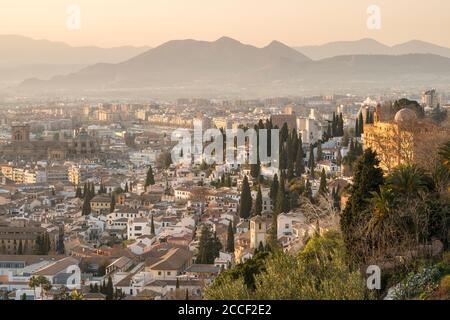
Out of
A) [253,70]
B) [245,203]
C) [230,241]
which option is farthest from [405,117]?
[253,70]

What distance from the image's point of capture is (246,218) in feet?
75.0

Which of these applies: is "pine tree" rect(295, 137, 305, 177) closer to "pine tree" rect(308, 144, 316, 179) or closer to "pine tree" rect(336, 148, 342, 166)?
"pine tree" rect(308, 144, 316, 179)

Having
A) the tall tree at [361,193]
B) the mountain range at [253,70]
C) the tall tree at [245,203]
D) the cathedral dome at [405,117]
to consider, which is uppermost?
the mountain range at [253,70]

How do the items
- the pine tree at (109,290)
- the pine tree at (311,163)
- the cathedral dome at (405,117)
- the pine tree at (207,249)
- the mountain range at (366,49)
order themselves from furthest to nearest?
the mountain range at (366,49)
the pine tree at (311,163)
the pine tree at (207,249)
the cathedral dome at (405,117)
the pine tree at (109,290)

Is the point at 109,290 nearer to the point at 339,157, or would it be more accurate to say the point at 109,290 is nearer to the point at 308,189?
the point at 308,189

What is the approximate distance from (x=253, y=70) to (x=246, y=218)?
109 ft

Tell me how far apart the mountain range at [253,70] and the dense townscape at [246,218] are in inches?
Answer: 176

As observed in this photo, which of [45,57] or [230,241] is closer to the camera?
[230,241]

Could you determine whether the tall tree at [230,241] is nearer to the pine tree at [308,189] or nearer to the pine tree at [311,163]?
the pine tree at [308,189]

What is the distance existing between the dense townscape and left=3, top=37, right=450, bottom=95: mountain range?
14.7ft

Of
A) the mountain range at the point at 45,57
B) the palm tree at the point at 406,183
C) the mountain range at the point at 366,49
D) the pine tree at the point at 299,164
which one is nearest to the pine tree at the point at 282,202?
the pine tree at the point at 299,164

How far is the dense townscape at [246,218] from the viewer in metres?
7.79

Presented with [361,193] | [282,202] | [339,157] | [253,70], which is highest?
[253,70]
